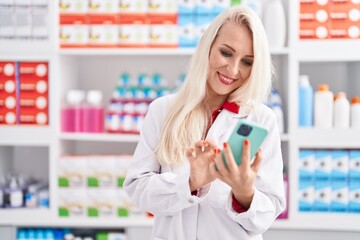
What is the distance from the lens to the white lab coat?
5.05 feet

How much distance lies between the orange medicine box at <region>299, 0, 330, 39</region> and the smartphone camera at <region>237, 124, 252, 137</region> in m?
1.90

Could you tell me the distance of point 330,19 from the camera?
9.80ft

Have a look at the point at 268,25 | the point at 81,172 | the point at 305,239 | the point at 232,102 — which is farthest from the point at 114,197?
the point at 232,102

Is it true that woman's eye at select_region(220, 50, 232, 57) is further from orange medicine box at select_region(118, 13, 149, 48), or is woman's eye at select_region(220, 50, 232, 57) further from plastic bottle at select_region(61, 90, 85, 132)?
plastic bottle at select_region(61, 90, 85, 132)

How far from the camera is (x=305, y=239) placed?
3051mm

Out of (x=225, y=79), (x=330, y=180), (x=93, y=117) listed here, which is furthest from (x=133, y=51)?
(x=225, y=79)

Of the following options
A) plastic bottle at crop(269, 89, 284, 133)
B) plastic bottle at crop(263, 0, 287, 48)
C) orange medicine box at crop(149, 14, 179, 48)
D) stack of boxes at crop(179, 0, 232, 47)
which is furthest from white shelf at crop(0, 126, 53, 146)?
plastic bottle at crop(263, 0, 287, 48)

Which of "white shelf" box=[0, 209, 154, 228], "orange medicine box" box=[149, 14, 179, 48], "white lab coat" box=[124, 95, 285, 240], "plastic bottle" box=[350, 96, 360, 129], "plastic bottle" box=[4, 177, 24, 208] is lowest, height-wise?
"white shelf" box=[0, 209, 154, 228]

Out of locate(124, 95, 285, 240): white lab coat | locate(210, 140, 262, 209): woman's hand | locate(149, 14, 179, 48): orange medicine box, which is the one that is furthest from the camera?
locate(149, 14, 179, 48): orange medicine box

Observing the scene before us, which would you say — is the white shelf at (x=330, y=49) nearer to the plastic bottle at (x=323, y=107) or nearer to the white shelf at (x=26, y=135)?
the plastic bottle at (x=323, y=107)

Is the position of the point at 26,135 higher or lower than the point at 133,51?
lower

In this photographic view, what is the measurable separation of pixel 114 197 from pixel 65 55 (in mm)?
944

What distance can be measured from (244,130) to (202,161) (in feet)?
0.60

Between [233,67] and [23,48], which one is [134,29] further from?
[233,67]
